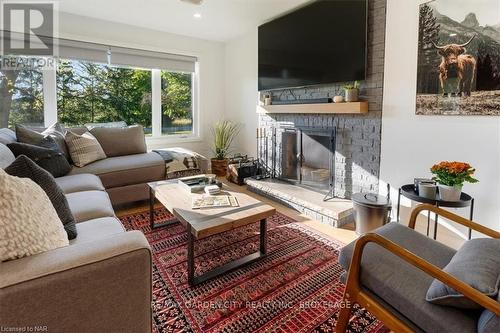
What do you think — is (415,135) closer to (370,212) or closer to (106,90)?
(370,212)

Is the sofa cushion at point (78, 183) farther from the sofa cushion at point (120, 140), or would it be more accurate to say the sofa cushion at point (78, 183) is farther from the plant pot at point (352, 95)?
the plant pot at point (352, 95)

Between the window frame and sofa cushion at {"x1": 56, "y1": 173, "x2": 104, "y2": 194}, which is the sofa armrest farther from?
the window frame

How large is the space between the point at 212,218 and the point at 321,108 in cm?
193

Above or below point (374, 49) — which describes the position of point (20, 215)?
below

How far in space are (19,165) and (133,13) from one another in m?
3.09

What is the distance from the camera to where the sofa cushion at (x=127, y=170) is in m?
2.89

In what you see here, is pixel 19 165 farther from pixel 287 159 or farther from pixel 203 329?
pixel 287 159

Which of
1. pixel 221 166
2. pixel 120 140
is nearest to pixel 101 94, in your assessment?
pixel 120 140

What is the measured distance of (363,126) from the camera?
9.34 ft

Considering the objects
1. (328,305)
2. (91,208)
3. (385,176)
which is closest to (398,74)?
(385,176)

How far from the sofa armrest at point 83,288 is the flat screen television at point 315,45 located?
2643mm

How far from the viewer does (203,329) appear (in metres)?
1.42

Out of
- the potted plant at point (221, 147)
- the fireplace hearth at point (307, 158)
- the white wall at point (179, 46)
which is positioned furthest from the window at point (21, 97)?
the fireplace hearth at point (307, 158)

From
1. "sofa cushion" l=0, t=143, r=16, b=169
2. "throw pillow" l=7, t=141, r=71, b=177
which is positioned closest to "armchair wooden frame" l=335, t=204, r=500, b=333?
"sofa cushion" l=0, t=143, r=16, b=169
